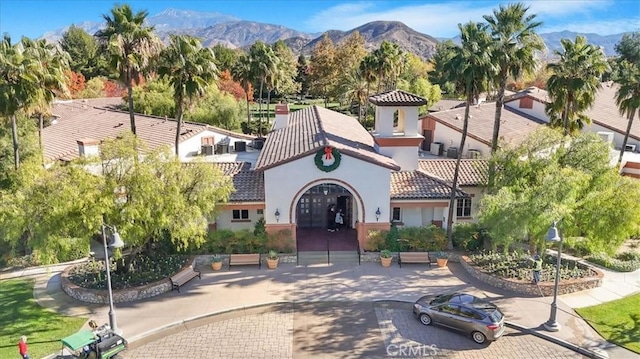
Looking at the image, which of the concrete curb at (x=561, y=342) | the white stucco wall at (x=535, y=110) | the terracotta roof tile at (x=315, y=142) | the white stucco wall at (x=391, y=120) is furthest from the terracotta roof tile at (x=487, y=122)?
the concrete curb at (x=561, y=342)

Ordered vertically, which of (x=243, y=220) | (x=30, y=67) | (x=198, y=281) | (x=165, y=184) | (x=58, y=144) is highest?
(x=30, y=67)

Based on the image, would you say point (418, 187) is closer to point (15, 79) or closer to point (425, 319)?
point (425, 319)

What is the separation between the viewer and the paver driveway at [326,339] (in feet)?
57.8

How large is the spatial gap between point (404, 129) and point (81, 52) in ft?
264

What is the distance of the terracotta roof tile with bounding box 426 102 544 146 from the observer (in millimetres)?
41531

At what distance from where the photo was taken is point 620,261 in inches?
1017

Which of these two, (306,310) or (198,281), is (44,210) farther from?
(306,310)

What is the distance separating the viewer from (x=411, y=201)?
26750 mm

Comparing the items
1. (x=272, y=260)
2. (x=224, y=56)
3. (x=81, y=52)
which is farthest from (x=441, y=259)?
(x=81, y=52)

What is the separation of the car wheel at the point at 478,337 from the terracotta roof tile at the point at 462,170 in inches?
489

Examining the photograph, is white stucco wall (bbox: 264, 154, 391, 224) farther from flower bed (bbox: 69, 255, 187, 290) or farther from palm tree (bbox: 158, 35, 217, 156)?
palm tree (bbox: 158, 35, 217, 156)

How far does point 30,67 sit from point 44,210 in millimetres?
8827

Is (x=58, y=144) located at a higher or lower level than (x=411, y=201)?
higher

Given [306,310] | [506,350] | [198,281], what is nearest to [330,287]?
[306,310]
